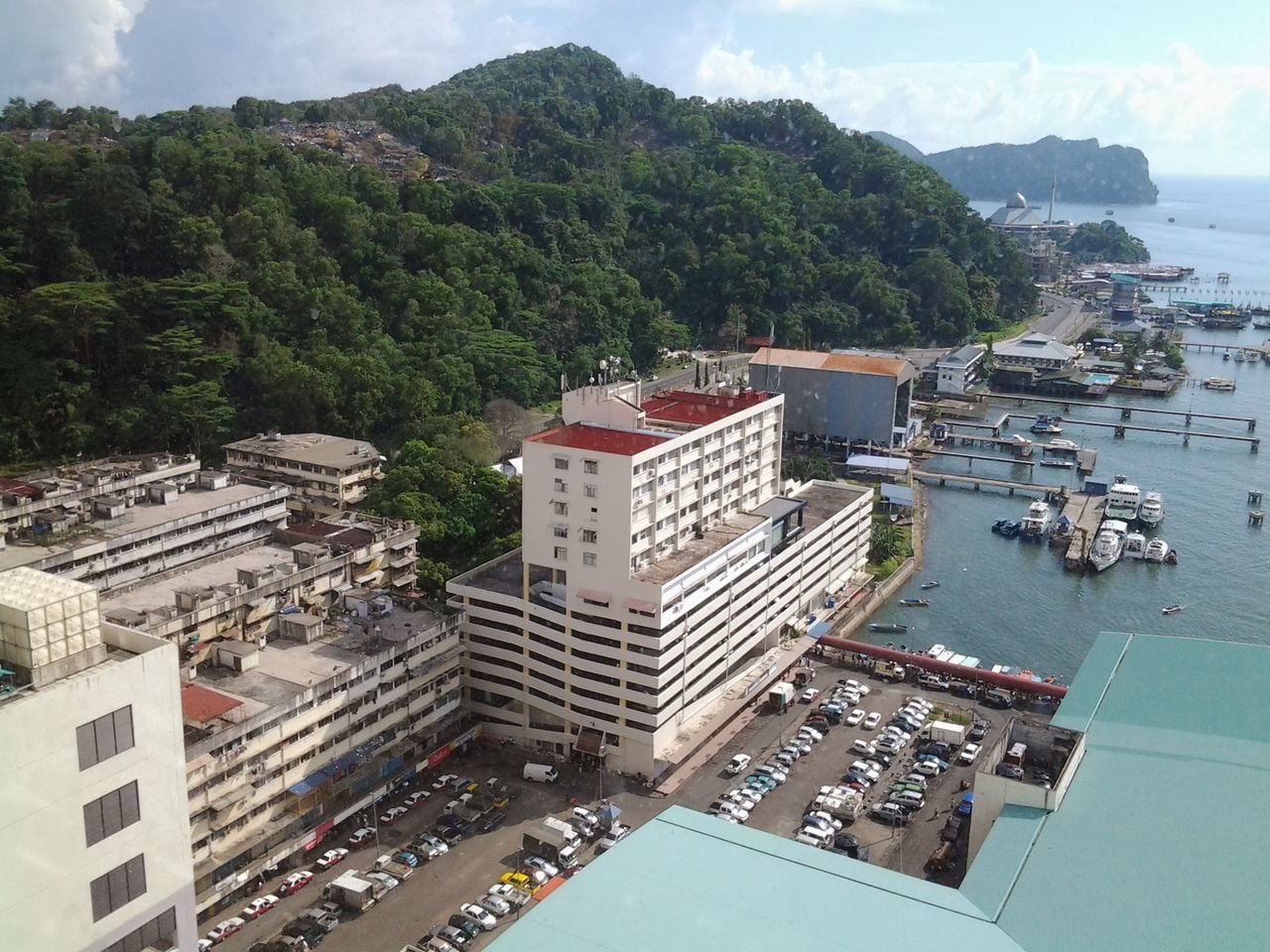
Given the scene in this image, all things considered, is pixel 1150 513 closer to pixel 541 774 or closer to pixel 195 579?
pixel 541 774

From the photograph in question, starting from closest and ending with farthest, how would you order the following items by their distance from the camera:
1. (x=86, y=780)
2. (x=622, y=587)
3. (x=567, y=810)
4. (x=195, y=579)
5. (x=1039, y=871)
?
(x=86, y=780) < (x=1039, y=871) < (x=567, y=810) < (x=622, y=587) < (x=195, y=579)

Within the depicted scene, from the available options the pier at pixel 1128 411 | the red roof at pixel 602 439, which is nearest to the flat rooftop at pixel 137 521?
the red roof at pixel 602 439

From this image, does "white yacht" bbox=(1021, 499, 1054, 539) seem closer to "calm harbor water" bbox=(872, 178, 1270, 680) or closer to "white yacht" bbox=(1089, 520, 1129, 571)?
"calm harbor water" bbox=(872, 178, 1270, 680)

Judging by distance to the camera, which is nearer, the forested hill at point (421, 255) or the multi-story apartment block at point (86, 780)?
the multi-story apartment block at point (86, 780)

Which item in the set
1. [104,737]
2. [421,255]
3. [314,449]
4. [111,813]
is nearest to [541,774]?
[111,813]

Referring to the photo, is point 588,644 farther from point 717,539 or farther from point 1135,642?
point 1135,642

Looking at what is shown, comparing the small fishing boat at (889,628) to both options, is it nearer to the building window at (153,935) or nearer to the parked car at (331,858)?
the parked car at (331,858)
